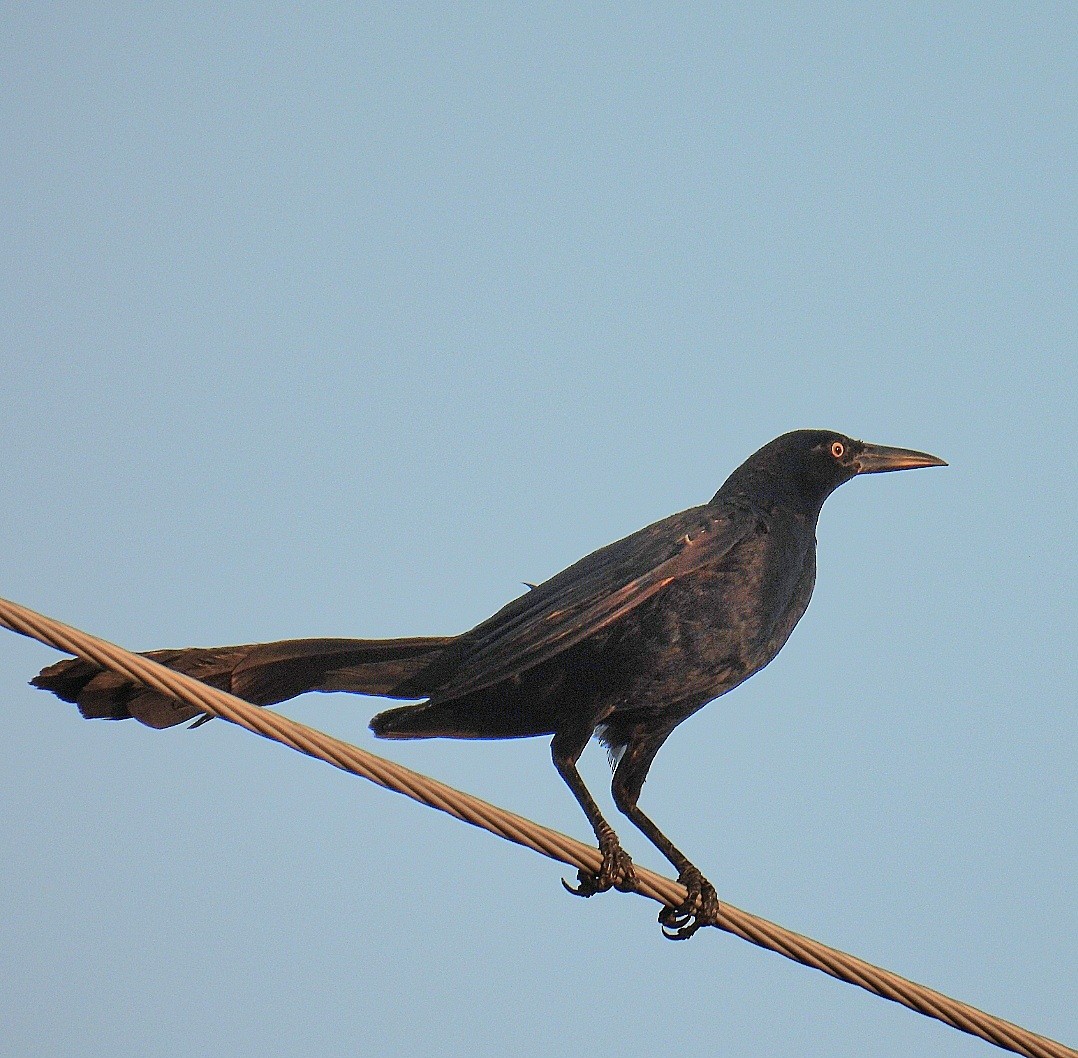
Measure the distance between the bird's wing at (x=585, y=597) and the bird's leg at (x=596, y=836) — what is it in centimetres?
36

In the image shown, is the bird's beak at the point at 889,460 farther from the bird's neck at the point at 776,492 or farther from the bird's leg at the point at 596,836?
the bird's leg at the point at 596,836

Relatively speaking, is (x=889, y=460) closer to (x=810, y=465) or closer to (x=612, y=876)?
(x=810, y=465)

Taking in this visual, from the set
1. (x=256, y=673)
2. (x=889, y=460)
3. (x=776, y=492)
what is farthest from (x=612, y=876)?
(x=889, y=460)

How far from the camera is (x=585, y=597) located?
538 centimetres

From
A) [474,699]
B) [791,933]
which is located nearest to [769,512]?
[474,699]

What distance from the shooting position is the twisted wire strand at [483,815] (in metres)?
3.17

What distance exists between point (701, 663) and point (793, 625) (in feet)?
1.79

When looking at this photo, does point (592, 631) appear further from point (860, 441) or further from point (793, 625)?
point (860, 441)

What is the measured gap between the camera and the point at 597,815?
204 inches

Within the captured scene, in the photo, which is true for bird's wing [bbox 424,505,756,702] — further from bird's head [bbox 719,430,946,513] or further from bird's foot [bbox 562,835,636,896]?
bird's foot [bbox 562,835,636,896]

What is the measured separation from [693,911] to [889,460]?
2.34m

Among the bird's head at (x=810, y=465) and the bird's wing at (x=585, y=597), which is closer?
the bird's wing at (x=585, y=597)

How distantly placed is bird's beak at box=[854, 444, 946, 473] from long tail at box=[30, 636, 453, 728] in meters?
2.13

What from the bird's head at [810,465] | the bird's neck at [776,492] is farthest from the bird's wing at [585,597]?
the bird's head at [810,465]
